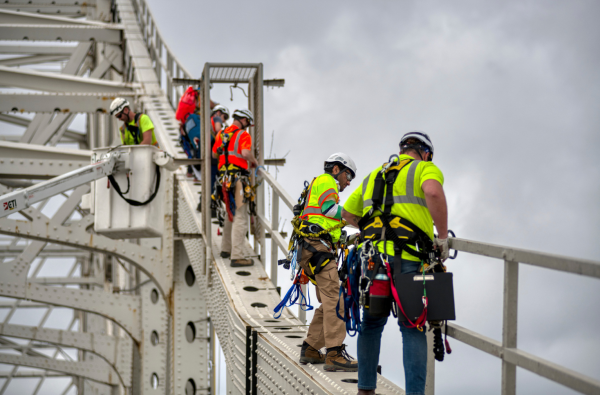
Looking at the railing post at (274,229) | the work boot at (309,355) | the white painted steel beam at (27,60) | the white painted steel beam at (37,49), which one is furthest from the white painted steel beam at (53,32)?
the work boot at (309,355)

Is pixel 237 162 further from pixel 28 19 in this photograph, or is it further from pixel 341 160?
pixel 28 19

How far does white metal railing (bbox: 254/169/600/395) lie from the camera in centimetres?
301

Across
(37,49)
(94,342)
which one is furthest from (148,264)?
(37,49)

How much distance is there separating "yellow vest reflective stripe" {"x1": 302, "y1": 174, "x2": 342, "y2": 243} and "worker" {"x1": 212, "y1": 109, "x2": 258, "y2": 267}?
256 centimetres

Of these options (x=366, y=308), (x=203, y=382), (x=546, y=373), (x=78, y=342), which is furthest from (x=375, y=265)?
(x=78, y=342)

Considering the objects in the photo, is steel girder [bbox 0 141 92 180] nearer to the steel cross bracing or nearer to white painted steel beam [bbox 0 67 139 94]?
the steel cross bracing

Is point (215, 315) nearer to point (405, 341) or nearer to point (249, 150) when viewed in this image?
point (249, 150)

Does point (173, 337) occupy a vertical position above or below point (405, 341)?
below

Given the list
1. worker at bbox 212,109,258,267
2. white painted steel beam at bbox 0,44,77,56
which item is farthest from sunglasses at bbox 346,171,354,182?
white painted steel beam at bbox 0,44,77,56

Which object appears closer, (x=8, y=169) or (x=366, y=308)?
(x=366, y=308)

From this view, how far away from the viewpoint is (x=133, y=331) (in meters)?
14.1

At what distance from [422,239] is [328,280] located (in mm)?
1511

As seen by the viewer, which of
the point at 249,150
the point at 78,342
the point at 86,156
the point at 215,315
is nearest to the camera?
the point at 249,150

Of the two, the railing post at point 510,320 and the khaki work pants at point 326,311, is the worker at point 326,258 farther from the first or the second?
the railing post at point 510,320
